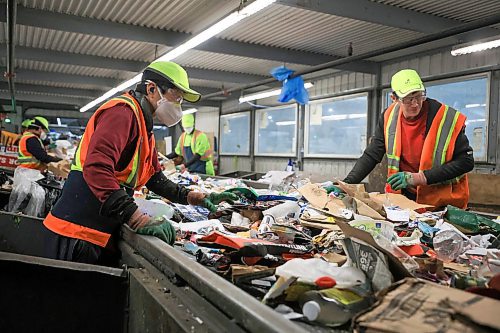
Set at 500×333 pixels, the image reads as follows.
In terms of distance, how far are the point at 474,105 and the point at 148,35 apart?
4872mm

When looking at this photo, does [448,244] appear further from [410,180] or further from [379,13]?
[379,13]

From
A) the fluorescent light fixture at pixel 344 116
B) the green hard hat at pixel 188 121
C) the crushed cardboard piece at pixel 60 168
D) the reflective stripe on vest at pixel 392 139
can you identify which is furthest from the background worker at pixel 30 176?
the fluorescent light fixture at pixel 344 116

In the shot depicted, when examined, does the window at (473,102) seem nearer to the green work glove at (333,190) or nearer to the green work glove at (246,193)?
the green work glove at (333,190)

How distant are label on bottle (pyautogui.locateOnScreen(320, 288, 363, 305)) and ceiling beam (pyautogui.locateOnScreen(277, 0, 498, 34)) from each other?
4127 millimetres

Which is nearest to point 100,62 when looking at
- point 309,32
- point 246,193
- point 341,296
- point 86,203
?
point 309,32

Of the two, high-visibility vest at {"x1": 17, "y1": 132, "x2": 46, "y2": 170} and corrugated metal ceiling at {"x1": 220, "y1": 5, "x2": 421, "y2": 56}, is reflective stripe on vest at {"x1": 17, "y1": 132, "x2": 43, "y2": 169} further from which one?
corrugated metal ceiling at {"x1": 220, "y1": 5, "x2": 421, "y2": 56}

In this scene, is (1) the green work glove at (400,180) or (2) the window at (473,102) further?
(2) the window at (473,102)

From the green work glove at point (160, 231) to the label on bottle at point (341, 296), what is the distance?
80 cm

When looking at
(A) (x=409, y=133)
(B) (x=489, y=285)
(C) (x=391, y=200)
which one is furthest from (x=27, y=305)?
(A) (x=409, y=133)

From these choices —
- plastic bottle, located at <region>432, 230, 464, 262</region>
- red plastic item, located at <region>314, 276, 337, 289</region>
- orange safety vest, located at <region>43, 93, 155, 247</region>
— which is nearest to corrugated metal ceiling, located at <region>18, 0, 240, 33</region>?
orange safety vest, located at <region>43, 93, 155, 247</region>

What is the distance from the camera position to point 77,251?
6.17 ft

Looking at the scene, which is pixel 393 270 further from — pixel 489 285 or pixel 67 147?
pixel 67 147

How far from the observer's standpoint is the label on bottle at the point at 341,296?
3.13 feet

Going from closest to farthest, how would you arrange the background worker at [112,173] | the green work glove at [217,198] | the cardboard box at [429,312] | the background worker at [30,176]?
the cardboard box at [429,312]
the background worker at [112,173]
the green work glove at [217,198]
the background worker at [30,176]
